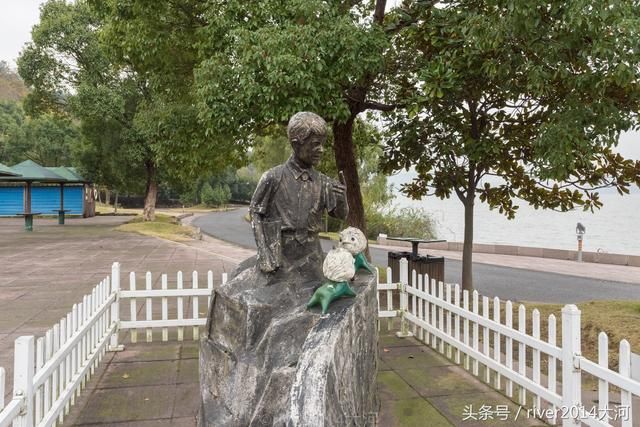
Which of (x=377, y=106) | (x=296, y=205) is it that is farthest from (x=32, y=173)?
(x=296, y=205)

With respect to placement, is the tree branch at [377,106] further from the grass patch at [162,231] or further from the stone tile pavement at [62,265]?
the grass patch at [162,231]

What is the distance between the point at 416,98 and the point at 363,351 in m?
3.86

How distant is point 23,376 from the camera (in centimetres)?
292

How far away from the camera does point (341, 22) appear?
5.96 metres

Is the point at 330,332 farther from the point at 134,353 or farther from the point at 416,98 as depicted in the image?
the point at 416,98

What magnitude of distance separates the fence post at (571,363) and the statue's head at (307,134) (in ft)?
7.21

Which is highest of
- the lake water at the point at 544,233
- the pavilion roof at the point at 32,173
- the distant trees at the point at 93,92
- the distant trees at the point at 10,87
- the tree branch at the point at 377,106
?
the distant trees at the point at 10,87

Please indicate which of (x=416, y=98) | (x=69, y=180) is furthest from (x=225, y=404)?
(x=69, y=180)

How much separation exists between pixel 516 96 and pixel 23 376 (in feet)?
20.8

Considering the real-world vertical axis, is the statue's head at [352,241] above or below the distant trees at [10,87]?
below

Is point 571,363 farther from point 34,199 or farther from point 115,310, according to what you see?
point 34,199

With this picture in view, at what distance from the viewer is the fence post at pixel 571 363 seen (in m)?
3.48

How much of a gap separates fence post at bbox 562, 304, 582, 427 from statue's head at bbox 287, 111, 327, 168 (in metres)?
2.20

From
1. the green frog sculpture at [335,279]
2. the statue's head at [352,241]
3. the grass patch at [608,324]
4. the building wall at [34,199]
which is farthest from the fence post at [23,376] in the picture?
the building wall at [34,199]
